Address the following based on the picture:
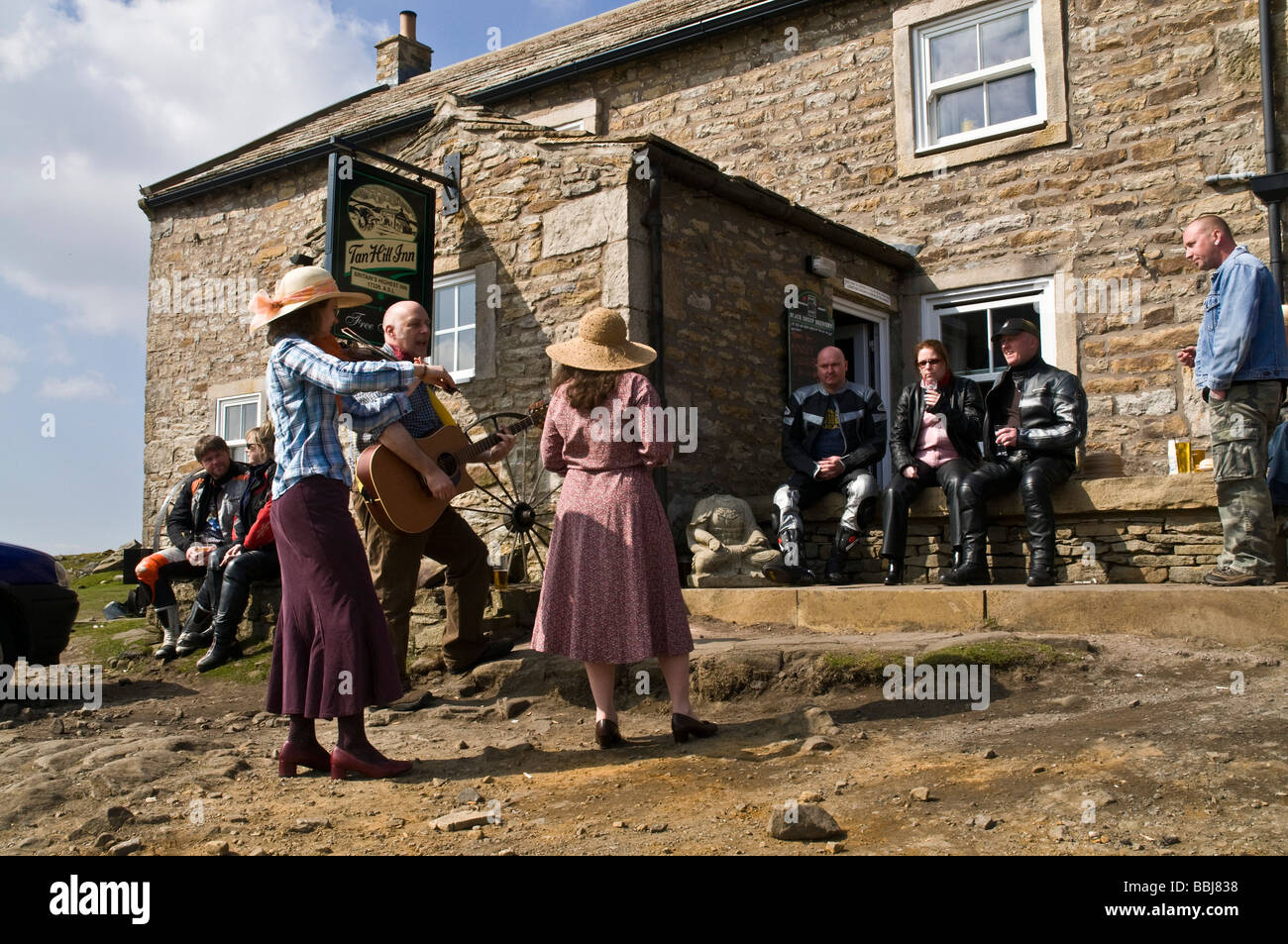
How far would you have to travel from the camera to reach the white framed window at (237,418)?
1368cm

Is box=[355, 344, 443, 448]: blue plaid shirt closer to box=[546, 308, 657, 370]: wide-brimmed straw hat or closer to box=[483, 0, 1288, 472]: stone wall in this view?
box=[546, 308, 657, 370]: wide-brimmed straw hat

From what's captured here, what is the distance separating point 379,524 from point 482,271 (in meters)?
3.96

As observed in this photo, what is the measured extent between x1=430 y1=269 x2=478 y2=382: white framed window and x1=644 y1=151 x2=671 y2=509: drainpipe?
6.03ft

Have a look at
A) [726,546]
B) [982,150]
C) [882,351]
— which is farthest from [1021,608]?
[982,150]

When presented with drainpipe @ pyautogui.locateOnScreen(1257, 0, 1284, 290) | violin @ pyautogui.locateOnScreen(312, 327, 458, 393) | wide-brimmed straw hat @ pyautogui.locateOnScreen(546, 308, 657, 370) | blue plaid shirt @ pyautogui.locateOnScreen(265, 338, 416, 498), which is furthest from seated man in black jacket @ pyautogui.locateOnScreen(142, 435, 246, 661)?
A: drainpipe @ pyautogui.locateOnScreen(1257, 0, 1284, 290)

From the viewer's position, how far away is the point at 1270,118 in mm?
8523

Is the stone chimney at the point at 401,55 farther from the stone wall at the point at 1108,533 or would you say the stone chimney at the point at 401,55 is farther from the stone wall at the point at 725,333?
the stone wall at the point at 1108,533

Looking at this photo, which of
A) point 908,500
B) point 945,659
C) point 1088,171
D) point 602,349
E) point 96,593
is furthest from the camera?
point 96,593

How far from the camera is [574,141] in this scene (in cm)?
832

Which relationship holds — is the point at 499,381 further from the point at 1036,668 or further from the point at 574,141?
the point at 1036,668

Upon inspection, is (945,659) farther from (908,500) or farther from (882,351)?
(882,351)

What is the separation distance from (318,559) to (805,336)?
6057 mm

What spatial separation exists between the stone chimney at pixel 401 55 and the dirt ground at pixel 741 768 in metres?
12.9
